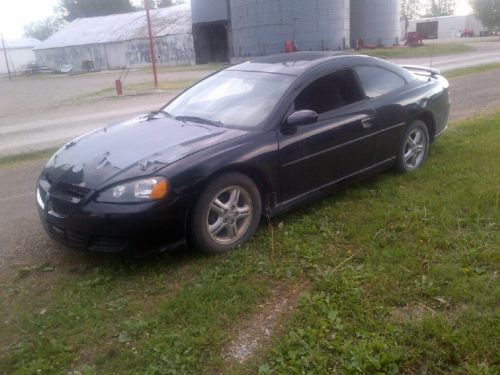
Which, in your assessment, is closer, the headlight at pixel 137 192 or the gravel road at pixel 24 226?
the headlight at pixel 137 192

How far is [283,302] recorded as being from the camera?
10.9 feet

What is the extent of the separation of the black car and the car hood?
0.04ft

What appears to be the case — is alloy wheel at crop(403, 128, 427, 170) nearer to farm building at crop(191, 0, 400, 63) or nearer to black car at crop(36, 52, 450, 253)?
black car at crop(36, 52, 450, 253)

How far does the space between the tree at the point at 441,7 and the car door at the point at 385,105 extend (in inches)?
4195

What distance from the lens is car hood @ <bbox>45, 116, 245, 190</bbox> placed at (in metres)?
3.74

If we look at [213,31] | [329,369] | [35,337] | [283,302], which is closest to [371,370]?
[329,369]

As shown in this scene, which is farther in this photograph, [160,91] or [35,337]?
[160,91]

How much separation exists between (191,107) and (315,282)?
2360 millimetres

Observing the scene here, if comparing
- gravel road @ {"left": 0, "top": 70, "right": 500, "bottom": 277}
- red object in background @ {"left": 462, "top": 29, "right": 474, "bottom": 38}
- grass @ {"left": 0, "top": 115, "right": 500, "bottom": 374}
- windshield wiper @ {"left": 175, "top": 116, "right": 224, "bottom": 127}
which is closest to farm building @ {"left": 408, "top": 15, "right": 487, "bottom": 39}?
red object in background @ {"left": 462, "top": 29, "right": 474, "bottom": 38}

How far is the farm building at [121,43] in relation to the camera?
42.1m

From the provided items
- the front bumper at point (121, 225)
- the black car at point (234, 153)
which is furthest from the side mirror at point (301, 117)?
the front bumper at point (121, 225)

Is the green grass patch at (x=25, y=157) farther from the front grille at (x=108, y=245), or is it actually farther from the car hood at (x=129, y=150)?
the front grille at (x=108, y=245)

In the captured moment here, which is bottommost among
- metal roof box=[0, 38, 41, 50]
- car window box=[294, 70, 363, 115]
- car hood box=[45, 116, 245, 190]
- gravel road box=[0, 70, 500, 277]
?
gravel road box=[0, 70, 500, 277]

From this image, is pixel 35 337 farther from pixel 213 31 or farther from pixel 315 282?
pixel 213 31
